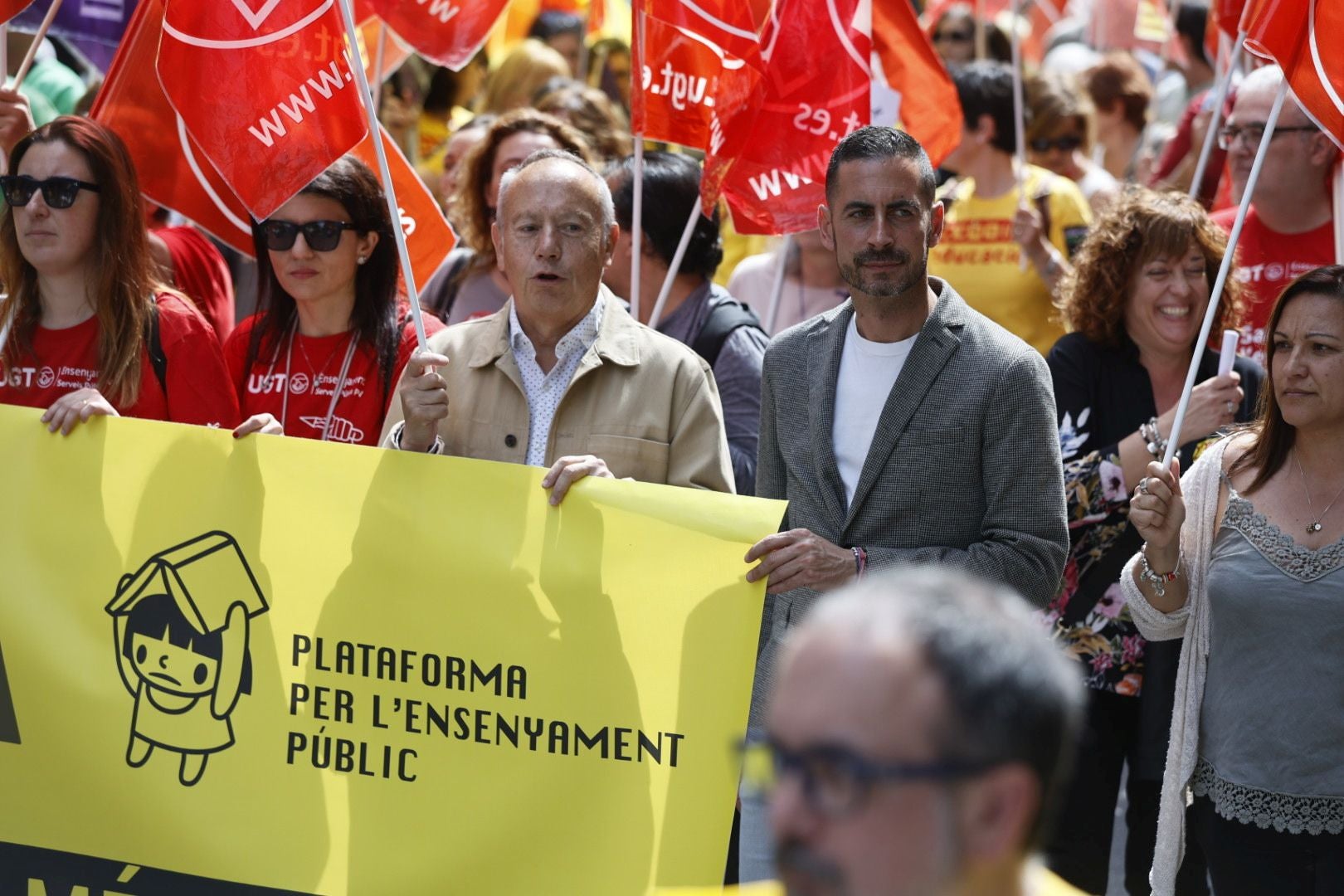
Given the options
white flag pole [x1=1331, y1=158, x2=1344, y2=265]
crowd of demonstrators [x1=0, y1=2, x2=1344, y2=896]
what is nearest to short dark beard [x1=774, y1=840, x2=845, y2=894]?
crowd of demonstrators [x1=0, y1=2, x2=1344, y2=896]

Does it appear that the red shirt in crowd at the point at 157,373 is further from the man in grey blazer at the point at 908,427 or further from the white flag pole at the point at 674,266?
the man in grey blazer at the point at 908,427

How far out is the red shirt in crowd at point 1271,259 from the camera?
17.1ft

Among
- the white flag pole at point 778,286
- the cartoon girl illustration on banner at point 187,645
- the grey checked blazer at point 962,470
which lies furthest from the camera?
the white flag pole at point 778,286

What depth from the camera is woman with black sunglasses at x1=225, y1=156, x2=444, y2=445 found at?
4.38 meters

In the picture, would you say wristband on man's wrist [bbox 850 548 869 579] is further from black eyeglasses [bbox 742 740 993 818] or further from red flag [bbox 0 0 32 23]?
red flag [bbox 0 0 32 23]

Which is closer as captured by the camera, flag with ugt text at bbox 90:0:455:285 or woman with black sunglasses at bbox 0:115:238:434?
woman with black sunglasses at bbox 0:115:238:434

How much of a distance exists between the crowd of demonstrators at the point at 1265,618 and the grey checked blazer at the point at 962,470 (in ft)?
0.93

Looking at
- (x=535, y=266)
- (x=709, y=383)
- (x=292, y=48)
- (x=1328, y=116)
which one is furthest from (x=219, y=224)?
(x=1328, y=116)

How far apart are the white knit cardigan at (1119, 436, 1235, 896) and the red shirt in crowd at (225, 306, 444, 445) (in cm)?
197

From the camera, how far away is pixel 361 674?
361cm

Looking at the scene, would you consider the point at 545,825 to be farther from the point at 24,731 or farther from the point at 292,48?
the point at 292,48

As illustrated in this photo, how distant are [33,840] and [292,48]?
199 cm

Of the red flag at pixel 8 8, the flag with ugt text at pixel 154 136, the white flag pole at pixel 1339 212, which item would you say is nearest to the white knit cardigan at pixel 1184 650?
the white flag pole at pixel 1339 212

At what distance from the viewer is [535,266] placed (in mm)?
3811
